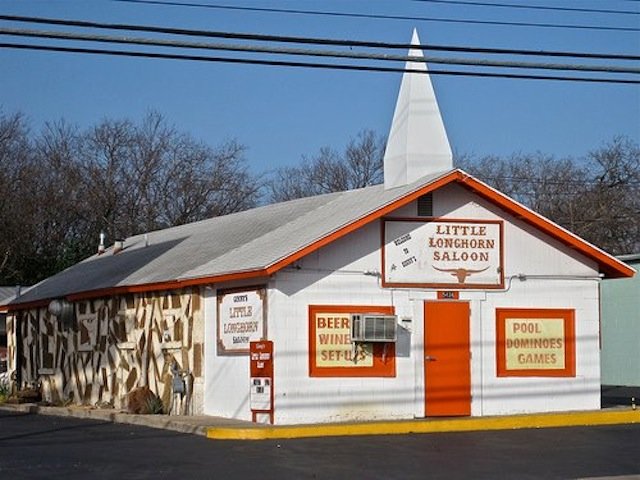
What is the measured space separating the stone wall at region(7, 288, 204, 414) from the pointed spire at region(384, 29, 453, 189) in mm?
4858

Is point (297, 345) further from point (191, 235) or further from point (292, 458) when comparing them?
point (191, 235)

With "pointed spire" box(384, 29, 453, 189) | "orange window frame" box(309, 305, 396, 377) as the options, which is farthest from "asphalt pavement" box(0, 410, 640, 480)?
"pointed spire" box(384, 29, 453, 189)

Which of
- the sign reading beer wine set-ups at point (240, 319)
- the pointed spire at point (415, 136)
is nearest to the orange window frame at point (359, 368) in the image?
the sign reading beer wine set-ups at point (240, 319)

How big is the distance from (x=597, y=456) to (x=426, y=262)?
7021 mm

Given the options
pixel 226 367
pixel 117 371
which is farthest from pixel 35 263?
pixel 226 367

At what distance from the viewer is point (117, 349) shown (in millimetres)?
28578

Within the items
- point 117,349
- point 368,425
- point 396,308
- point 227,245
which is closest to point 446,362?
point 396,308

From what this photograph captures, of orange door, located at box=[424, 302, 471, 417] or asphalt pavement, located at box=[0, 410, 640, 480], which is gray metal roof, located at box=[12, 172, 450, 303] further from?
asphalt pavement, located at box=[0, 410, 640, 480]

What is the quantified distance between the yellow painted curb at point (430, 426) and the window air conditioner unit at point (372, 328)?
1.65 m

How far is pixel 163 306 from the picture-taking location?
86.7 feet

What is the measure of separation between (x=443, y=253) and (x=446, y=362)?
2.10m

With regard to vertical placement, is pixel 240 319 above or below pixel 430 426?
above

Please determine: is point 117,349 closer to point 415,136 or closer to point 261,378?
point 261,378

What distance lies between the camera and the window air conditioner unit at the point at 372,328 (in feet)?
75.3
